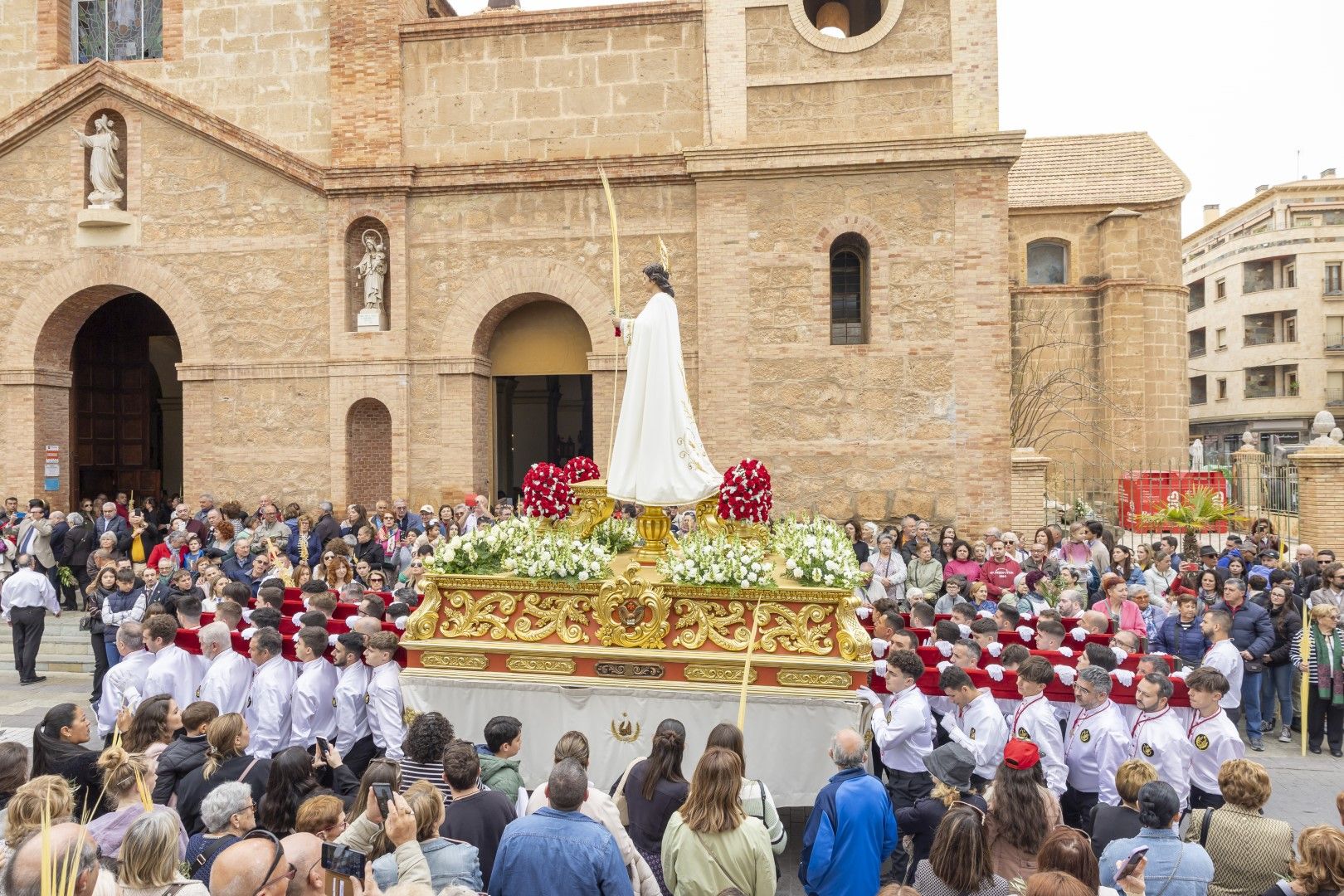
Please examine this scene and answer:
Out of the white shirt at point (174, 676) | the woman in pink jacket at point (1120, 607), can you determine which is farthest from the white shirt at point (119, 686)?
the woman in pink jacket at point (1120, 607)

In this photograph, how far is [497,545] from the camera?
327 inches

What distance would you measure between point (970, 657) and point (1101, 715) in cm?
102

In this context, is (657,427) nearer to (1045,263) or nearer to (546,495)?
(546,495)

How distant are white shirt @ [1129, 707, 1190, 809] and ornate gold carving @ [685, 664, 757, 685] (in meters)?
2.72

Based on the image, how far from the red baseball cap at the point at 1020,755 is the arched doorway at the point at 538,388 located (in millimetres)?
14428

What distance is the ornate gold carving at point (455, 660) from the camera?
25.7 ft

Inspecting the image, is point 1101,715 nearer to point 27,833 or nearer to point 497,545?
point 497,545

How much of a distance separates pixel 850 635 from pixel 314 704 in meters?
4.15

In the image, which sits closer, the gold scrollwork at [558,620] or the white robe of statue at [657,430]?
the gold scrollwork at [558,620]

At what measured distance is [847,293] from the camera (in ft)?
57.8

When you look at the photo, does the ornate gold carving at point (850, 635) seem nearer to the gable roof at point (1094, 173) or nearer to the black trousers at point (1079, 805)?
the black trousers at point (1079, 805)

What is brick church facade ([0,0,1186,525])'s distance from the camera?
1672cm

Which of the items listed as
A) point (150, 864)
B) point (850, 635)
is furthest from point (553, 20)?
point (150, 864)

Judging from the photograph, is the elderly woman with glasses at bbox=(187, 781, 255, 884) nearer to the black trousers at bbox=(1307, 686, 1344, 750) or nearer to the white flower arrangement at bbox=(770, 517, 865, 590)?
the white flower arrangement at bbox=(770, 517, 865, 590)
